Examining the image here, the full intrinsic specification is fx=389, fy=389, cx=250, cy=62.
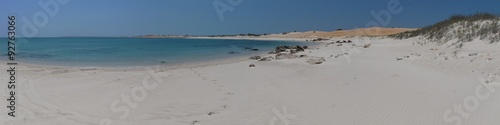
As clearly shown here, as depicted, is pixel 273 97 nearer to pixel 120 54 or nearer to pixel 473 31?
pixel 473 31

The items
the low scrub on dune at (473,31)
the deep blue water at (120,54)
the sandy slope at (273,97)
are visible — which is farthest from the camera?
the deep blue water at (120,54)

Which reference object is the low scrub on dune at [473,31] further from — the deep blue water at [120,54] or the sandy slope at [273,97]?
the deep blue water at [120,54]

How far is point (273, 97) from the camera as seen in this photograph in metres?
8.44

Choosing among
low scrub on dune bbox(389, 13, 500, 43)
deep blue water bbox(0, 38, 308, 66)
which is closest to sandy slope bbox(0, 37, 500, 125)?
low scrub on dune bbox(389, 13, 500, 43)

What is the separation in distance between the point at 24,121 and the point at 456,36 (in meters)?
22.4

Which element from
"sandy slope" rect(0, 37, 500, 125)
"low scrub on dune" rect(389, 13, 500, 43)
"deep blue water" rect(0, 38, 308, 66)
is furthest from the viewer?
"deep blue water" rect(0, 38, 308, 66)

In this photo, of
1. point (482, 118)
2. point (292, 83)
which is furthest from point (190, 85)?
point (482, 118)

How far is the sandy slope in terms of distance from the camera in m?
6.45

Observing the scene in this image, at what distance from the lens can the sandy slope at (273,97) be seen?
6.45 m

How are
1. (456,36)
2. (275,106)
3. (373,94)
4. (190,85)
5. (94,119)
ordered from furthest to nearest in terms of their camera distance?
(456,36) < (190,85) < (373,94) < (275,106) < (94,119)

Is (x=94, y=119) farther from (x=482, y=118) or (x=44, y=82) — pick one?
(x=482, y=118)

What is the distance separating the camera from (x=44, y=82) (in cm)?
1090

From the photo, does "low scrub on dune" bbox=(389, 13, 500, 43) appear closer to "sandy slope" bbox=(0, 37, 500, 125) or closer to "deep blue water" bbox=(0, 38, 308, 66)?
"sandy slope" bbox=(0, 37, 500, 125)

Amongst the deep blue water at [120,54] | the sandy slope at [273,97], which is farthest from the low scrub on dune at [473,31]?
the deep blue water at [120,54]
